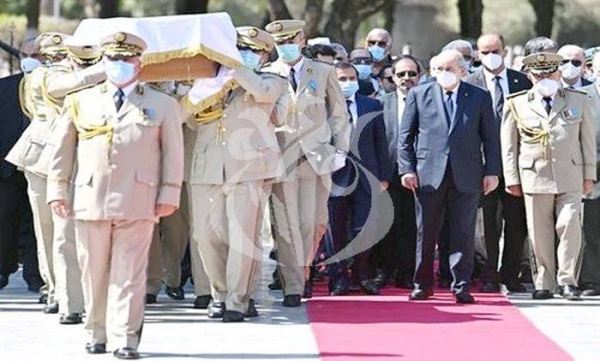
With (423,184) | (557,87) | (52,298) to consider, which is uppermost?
(557,87)

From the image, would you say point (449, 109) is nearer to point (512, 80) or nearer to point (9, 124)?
point (512, 80)

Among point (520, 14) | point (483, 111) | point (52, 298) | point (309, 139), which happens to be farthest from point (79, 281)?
point (520, 14)

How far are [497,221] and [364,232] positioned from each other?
1248 mm

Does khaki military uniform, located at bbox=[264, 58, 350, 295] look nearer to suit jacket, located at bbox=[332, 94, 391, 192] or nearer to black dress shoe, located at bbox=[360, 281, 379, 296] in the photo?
suit jacket, located at bbox=[332, 94, 391, 192]

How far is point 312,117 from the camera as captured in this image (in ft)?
45.9

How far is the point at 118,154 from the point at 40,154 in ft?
8.04

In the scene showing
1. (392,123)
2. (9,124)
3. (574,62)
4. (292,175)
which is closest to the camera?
(292,175)

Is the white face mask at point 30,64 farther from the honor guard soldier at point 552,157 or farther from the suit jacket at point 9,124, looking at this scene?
the honor guard soldier at point 552,157

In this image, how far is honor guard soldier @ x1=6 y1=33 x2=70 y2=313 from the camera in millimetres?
13102

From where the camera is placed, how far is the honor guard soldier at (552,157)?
1419 centimetres

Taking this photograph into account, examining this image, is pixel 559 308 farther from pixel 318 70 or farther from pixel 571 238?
pixel 318 70

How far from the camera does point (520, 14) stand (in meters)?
57.4

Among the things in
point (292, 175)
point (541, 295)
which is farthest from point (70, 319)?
point (541, 295)

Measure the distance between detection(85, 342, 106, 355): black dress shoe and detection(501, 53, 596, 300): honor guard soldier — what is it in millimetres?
4734
